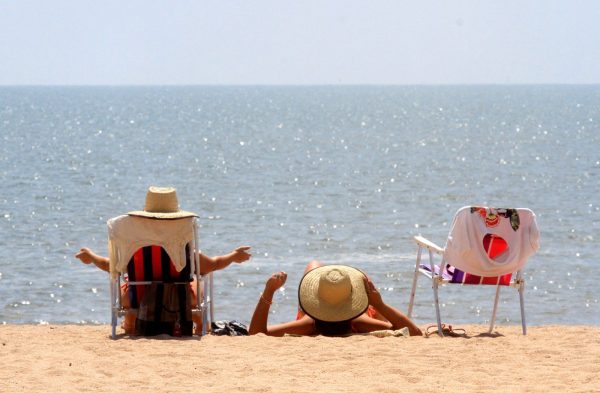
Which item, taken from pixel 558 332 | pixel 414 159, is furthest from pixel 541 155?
pixel 558 332

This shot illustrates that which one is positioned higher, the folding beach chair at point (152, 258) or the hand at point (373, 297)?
the folding beach chair at point (152, 258)

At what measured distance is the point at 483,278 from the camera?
24.4 ft

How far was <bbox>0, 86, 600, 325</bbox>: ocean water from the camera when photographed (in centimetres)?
1209

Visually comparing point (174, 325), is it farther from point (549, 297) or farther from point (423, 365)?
point (549, 297)

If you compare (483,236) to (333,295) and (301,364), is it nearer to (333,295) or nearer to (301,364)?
(333,295)

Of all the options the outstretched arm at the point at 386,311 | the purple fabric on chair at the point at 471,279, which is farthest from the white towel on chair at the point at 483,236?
the outstretched arm at the point at 386,311

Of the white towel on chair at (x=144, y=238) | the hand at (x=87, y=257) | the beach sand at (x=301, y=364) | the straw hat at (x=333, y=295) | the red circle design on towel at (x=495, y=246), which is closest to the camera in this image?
the beach sand at (x=301, y=364)

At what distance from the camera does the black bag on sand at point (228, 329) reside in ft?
23.9

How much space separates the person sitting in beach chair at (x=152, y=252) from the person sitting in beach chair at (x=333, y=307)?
14.8 inches

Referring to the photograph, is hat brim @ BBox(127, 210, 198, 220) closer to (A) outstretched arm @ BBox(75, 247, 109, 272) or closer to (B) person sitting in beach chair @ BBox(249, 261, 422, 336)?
(A) outstretched arm @ BBox(75, 247, 109, 272)

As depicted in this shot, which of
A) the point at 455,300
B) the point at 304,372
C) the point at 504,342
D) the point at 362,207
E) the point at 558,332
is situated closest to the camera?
the point at 304,372

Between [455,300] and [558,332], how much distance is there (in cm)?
391

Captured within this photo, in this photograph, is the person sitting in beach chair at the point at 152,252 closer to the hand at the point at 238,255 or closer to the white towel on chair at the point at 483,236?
the hand at the point at 238,255

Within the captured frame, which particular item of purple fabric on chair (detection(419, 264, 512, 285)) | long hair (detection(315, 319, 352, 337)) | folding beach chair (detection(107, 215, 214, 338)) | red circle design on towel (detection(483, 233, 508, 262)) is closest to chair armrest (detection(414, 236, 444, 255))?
purple fabric on chair (detection(419, 264, 512, 285))
